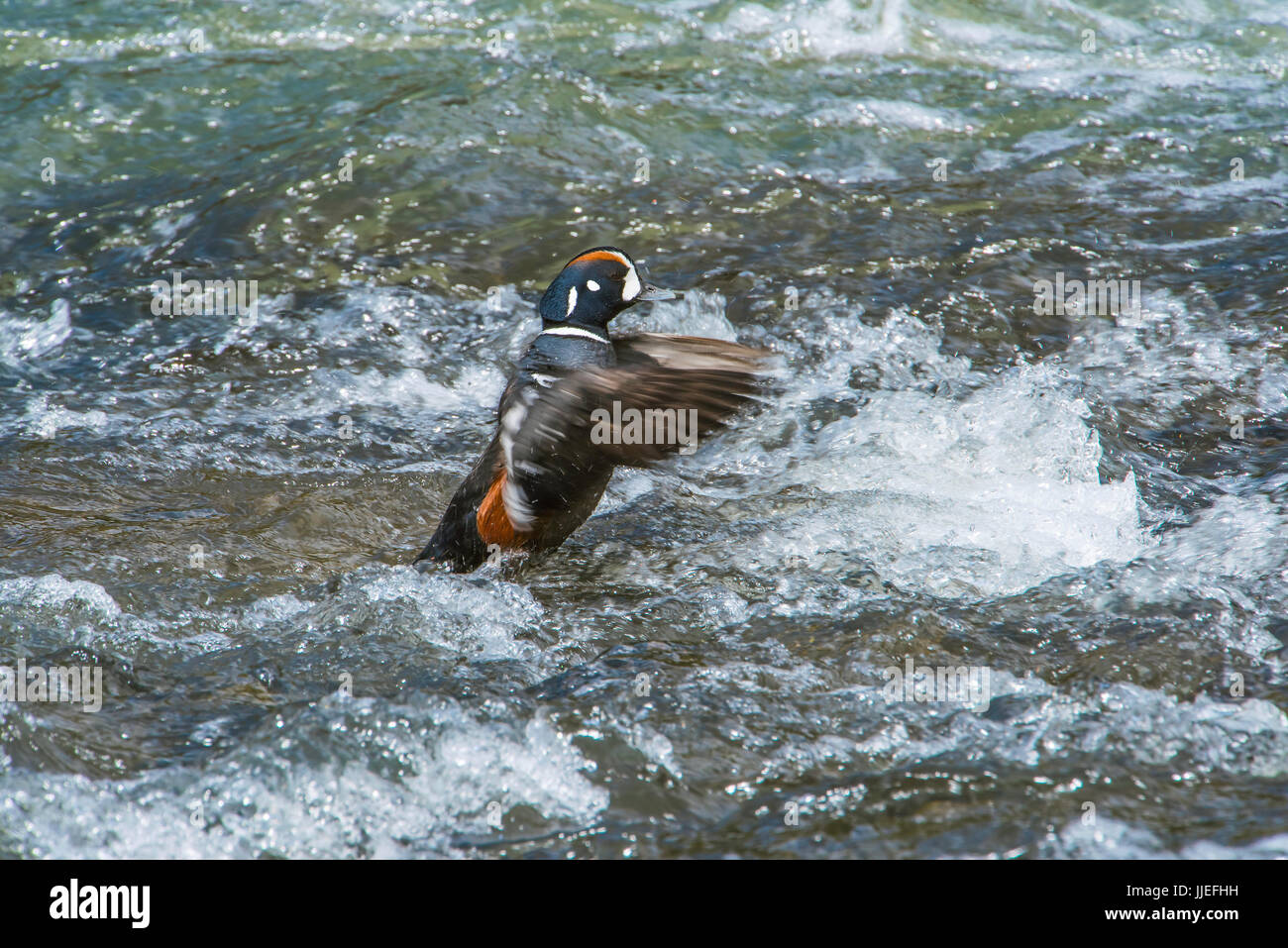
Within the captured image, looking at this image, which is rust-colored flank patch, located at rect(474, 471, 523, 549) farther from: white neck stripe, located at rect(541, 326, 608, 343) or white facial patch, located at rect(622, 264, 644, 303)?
white facial patch, located at rect(622, 264, 644, 303)

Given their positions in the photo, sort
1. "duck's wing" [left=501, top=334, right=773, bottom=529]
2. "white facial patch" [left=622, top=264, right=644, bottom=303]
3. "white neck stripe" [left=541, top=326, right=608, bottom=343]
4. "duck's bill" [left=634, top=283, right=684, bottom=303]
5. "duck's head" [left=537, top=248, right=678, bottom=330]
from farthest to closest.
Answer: "duck's bill" [left=634, top=283, right=684, bottom=303]
"white facial patch" [left=622, top=264, right=644, bottom=303]
"duck's head" [left=537, top=248, right=678, bottom=330]
"white neck stripe" [left=541, top=326, right=608, bottom=343]
"duck's wing" [left=501, top=334, right=773, bottom=529]

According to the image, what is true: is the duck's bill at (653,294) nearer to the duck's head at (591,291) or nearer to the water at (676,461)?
the duck's head at (591,291)

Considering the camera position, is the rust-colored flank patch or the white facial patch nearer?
the rust-colored flank patch

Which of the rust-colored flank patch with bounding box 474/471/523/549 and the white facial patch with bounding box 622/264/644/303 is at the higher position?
the white facial patch with bounding box 622/264/644/303

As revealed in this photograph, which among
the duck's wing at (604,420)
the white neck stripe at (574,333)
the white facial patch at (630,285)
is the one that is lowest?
the duck's wing at (604,420)

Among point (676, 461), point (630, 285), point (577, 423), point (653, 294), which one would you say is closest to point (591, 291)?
point (630, 285)

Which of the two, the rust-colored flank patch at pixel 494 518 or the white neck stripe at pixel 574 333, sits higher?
Result: the white neck stripe at pixel 574 333

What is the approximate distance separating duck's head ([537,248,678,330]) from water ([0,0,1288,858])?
2.97 feet

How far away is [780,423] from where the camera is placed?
565cm

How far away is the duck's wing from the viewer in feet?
13.6

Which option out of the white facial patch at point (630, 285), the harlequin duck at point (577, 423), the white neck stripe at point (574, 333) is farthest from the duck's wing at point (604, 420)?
the white facial patch at point (630, 285)

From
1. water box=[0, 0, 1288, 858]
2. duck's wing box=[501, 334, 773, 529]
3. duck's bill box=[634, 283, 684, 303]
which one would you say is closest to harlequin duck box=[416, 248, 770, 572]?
duck's wing box=[501, 334, 773, 529]

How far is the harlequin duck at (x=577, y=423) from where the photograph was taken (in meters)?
4.17
